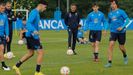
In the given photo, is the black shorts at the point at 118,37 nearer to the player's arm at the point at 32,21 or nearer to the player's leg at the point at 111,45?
the player's leg at the point at 111,45

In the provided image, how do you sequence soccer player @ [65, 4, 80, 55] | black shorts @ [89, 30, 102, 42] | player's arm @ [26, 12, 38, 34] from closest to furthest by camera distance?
player's arm @ [26, 12, 38, 34] → black shorts @ [89, 30, 102, 42] → soccer player @ [65, 4, 80, 55]

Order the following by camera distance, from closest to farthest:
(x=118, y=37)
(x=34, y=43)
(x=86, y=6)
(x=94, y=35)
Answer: (x=34, y=43), (x=118, y=37), (x=94, y=35), (x=86, y=6)

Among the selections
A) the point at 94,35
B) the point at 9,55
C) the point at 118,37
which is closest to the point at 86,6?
the point at 94,35

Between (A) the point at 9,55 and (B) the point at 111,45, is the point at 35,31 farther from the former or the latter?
(A) the point at 9,55

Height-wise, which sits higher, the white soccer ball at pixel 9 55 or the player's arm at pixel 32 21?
the player's arm at pixel 32 21

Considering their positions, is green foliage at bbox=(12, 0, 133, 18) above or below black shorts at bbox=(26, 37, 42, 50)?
below

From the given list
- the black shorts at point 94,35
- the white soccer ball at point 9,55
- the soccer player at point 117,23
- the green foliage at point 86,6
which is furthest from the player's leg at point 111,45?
the green foliage at point 86,6

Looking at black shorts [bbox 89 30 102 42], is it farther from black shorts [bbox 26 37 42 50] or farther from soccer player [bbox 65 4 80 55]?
black shorts [bbox 26 37 42 50]

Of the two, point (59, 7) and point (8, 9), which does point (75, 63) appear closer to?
point (8, 9)

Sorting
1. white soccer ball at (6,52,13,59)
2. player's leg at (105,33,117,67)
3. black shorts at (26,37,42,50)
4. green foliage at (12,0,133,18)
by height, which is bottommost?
green foliage at (12,0,133,18)

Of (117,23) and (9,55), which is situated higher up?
(117,23)

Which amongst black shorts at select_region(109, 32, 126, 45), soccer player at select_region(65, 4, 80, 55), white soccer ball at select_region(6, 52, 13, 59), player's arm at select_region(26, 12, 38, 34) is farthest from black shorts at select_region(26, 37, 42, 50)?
soccer player at select_region(65, 4, 80, 55)

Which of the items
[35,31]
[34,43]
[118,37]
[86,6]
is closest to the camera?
[35,31]

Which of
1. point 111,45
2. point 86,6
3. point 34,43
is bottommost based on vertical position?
point 86,6
